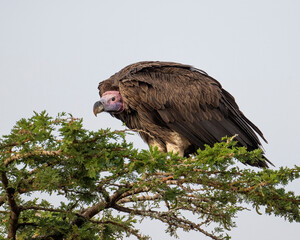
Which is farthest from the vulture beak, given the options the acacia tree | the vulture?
the acacia tree

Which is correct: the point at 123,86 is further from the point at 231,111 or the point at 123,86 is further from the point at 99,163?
the point at 99,163

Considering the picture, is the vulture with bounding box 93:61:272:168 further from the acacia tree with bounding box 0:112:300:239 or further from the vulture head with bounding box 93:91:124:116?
the acacia tree with bounding box 0:112:300:239

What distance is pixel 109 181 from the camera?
5.30m

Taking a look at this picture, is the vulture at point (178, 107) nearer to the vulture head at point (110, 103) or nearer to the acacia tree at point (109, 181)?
the vulture head at point (110, 103)

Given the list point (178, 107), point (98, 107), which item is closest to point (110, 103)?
point (98, 107)

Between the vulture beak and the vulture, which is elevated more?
the vulture beak

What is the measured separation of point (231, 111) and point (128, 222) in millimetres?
2589

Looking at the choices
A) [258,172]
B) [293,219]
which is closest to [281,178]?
[258,172]

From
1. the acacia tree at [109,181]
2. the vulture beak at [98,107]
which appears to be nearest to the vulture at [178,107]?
the vulture beak at [98,107]

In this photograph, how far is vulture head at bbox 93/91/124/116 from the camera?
8.02m

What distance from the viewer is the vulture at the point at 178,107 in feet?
24.5

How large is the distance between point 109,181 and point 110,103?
2865 mm

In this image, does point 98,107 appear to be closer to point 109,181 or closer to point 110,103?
point 110,103

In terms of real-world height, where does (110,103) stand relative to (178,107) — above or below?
above
